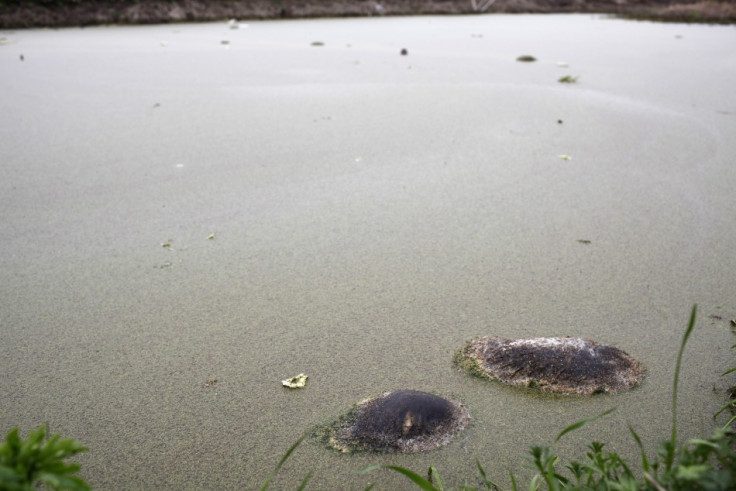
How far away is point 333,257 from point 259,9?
6671 mm

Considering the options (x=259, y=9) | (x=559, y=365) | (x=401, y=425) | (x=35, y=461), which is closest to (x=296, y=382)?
(x=401, y=425)

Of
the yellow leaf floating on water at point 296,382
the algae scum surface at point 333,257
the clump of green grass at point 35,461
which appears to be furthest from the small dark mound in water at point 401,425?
the clump of green grass at point 35,461

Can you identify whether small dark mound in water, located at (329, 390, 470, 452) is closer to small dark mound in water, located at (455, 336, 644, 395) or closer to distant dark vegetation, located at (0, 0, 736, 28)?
small dark mound in water, located at (455, 336, 644, 395)

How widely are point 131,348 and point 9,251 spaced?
30.9 inches

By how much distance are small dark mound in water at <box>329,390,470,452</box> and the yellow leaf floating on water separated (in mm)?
148

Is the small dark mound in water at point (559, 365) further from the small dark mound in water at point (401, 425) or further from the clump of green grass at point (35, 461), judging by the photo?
the clump of green grass at point (35, 461)

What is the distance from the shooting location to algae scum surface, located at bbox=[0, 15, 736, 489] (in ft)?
4.08

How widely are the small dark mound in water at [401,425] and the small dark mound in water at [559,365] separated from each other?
0.18 meters

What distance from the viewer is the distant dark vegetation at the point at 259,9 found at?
263 inches

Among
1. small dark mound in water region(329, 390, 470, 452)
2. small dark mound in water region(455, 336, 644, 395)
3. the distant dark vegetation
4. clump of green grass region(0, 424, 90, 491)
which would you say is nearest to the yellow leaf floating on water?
Result: small dark mound in water region(329, 390, 470, 452)

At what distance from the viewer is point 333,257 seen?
1.90m

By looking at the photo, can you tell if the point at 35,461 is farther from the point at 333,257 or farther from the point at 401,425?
the point at 333,257

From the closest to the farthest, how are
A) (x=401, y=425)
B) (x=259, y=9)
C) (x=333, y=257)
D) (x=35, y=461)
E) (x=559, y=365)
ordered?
(x=35, y=461)
(x=401, y=425)
(x=559, y=365)
(x=333, y=257)
(x=259, y=9)

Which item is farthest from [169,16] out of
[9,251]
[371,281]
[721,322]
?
[721,322]
